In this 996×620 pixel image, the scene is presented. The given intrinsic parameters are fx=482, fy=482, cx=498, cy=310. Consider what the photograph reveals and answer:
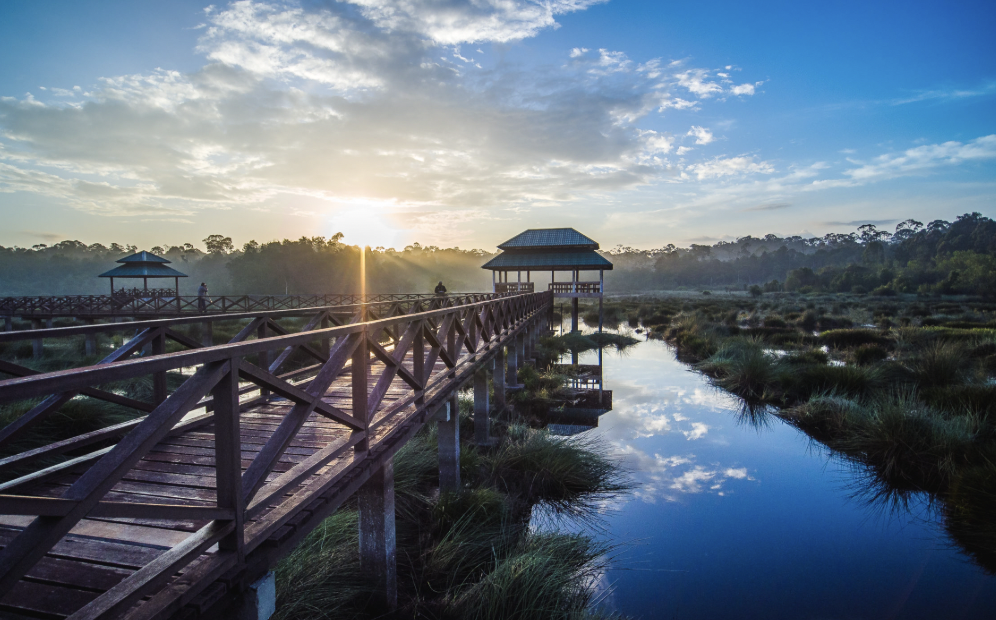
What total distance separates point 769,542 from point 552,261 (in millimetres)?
19982

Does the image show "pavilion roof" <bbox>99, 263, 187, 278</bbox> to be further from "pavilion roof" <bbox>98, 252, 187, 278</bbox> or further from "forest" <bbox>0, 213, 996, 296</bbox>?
"forest" <bbox>0, 213, 996, 296</bbox>

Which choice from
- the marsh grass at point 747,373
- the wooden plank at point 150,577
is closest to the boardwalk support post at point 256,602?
the wooden plank at point 150,577

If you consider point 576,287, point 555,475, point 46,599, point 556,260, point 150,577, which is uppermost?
point 556,260

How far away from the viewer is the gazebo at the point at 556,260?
24469 millimetres

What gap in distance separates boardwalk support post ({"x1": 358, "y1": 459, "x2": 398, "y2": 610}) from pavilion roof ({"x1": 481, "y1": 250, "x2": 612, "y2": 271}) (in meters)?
20.7

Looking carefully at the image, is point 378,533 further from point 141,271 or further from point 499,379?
point 141,271

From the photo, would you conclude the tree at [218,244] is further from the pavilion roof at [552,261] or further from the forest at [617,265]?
the pavilion roof at [552,261]

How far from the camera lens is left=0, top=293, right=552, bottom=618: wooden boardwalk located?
153cm

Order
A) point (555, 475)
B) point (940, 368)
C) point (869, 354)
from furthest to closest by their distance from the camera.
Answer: point (869, 354) < point (940, 368) < point (555, 475)

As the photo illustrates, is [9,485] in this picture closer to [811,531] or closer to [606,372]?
[811,531]

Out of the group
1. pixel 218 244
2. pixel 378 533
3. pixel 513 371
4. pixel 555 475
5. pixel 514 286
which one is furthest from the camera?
pixel 218 244

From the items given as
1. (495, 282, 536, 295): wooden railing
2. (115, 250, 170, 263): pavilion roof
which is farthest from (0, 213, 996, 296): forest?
(495, 282, 536, 295): wooden railing

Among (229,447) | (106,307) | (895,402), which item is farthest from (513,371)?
(106,307)

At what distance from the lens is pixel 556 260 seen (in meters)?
25.1
